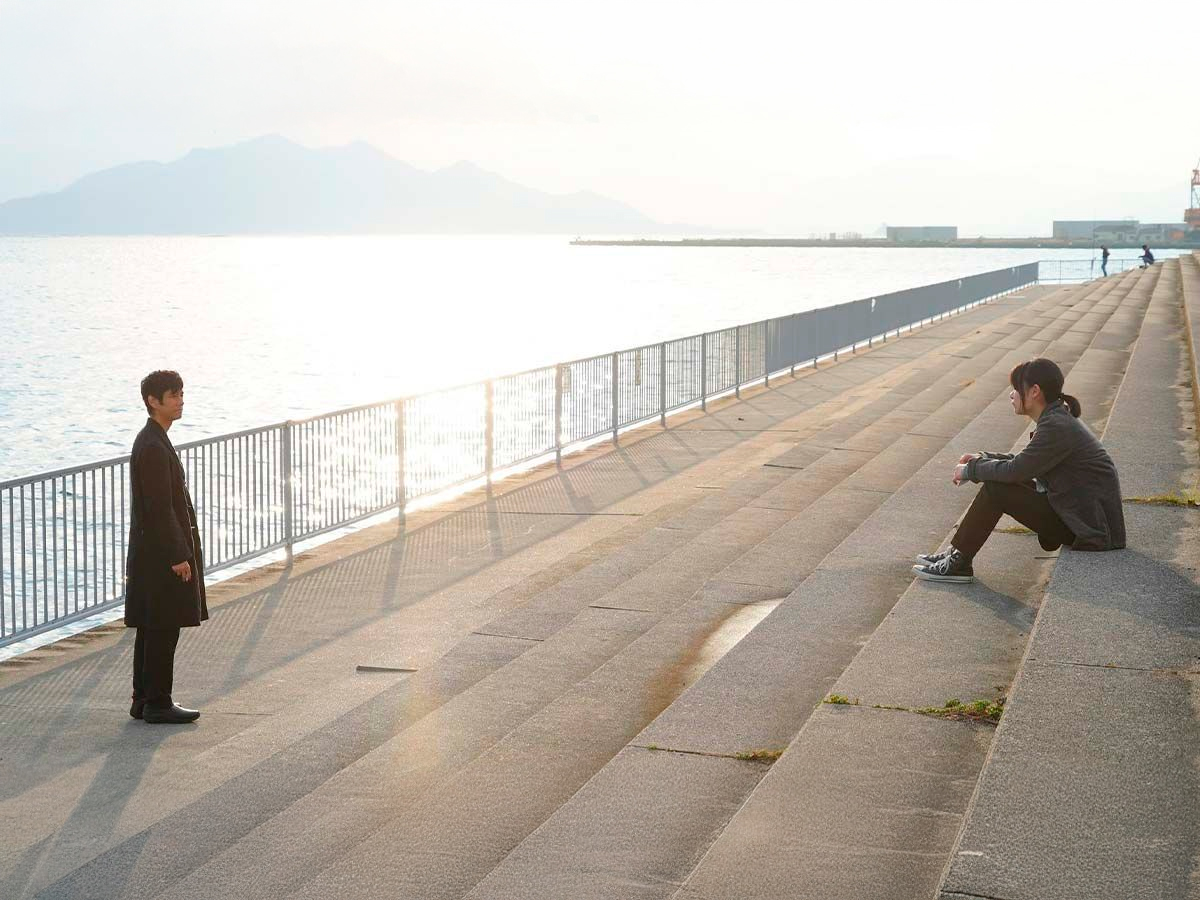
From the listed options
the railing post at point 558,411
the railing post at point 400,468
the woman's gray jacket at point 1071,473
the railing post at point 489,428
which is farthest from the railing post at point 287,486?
the woman's gray jacket at point 1071,473

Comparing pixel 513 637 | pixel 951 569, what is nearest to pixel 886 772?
pixel 951 569

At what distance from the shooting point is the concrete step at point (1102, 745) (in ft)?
14.9

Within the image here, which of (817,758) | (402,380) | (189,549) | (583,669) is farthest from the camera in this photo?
(402,380)

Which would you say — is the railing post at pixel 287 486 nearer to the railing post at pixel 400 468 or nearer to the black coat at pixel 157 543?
the railing post at pixel 400 468

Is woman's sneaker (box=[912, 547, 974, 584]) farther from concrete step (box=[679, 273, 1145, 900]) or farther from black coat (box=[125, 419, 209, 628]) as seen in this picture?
A: black coat (box=[125, 419, 209, 628])

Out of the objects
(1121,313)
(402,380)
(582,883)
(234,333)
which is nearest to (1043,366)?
(582,883)

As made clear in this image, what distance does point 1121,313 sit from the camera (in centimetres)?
3488

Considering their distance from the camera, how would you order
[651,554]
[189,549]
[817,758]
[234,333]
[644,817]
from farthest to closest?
[234,333] < [651,554] < [189,549] < [817,758] < [644,817]

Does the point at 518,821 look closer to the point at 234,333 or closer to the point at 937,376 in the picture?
Result: the point at 937,376

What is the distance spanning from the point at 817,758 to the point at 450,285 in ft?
504

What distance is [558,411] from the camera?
16547mm

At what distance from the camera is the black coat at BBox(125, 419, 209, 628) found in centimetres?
710

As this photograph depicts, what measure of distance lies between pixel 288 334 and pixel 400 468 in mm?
67436

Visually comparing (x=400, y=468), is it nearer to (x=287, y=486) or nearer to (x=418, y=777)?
(x=287, y=486)
